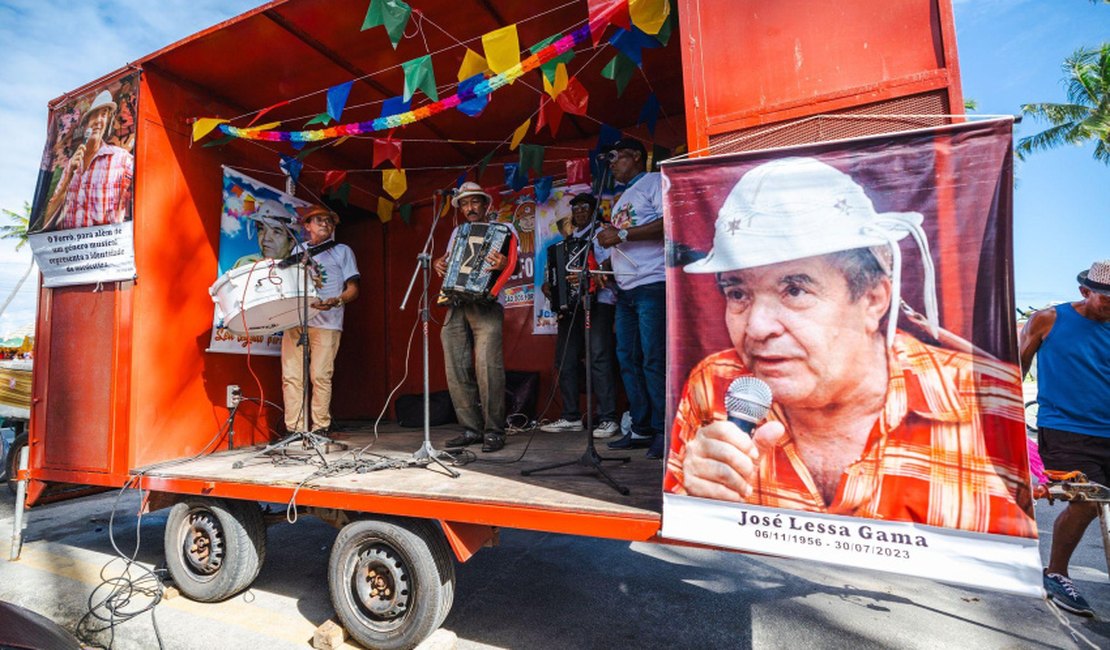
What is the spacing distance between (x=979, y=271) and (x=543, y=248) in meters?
4.64

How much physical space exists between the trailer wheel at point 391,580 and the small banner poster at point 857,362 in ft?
4.79

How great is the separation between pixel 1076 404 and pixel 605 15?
410 cm

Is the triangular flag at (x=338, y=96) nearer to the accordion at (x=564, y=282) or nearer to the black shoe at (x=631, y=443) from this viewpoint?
the accordion at (x=564, y=282)

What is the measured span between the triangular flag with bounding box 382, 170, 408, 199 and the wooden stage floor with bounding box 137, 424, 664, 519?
3206 mm

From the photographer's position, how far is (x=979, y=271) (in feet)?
5.86

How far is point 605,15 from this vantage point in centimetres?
312

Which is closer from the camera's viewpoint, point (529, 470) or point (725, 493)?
point (725, 493)

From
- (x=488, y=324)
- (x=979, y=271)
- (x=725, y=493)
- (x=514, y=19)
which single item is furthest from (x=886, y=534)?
(x=514, y=19)

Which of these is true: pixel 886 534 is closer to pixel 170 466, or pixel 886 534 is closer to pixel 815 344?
pixel 815 344

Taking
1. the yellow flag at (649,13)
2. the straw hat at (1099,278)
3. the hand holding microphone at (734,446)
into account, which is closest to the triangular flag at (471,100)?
the yellow flag at (649,13)

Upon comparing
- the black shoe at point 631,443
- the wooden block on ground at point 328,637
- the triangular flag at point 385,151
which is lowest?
the wooden block on ground at point 328,637

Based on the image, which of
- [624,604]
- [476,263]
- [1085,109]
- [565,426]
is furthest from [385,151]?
[1085,109]

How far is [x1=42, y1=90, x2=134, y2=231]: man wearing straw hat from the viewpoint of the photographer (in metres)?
4.30

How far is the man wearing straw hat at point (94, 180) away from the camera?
169 inches
